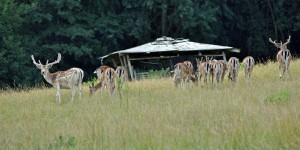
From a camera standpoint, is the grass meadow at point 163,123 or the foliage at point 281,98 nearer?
the grass meadow at point 163,123

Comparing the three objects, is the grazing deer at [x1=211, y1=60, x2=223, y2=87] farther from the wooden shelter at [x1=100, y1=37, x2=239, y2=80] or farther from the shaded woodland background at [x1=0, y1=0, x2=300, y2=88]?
the shaded woodland background at [x1=0, y1=0, x2=300, y2=88]

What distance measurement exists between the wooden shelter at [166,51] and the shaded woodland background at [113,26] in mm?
5263

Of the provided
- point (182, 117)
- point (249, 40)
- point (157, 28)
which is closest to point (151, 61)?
point (157, 28)

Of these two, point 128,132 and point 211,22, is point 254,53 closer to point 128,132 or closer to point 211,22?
point 211,22

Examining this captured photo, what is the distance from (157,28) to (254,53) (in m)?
7.46

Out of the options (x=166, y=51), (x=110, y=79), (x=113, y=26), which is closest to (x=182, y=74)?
(x=110, y=79)

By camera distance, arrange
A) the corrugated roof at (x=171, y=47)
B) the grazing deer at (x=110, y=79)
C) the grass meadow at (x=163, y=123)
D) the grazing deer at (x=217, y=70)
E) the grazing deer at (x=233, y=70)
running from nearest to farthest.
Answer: the grass meadow at (x=163, y=123), the grazing deer at (x=110, y=79), the grazing deer at (x=217, y=70), the grazing deer at (x=233, y=70), the corrugated roof at (x=171, y=47)

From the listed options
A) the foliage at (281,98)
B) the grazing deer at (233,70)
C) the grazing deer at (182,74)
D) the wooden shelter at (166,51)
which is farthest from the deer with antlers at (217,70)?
the wooden shelter at (166,51)

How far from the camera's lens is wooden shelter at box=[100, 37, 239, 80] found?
96.0 feet

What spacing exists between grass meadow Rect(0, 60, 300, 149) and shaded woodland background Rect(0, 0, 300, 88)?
19.1 meters

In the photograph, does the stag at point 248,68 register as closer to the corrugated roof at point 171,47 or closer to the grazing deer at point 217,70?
the grazing deer at point 217,70

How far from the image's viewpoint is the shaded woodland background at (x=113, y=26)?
3378 cm

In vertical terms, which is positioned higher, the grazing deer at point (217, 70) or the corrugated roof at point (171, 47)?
the corrugated roof at point (171, 47)

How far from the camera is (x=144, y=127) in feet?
A: 28.5
